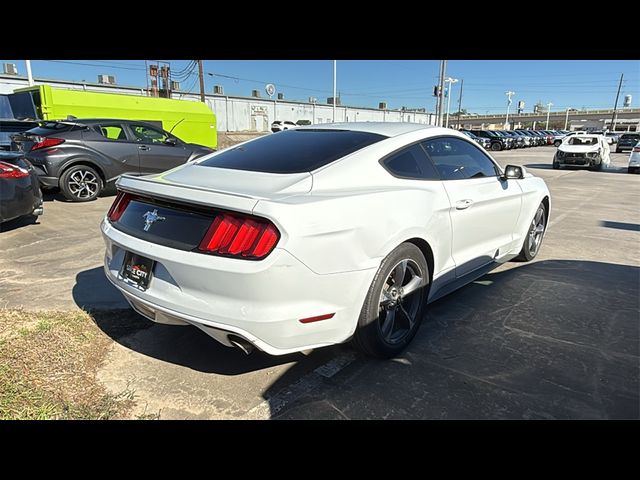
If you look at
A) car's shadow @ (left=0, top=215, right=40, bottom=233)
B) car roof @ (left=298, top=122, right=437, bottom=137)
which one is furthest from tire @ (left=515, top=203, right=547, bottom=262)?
car's shadow @ (left=0, top=215, right=40, bottom=233)

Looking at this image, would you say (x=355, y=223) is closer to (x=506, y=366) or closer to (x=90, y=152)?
(x=506, y=366)

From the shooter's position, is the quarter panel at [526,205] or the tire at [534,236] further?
the tire at [534,236]

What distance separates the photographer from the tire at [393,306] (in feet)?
8.58

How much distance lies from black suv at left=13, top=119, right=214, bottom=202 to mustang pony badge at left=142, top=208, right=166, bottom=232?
19.5ft

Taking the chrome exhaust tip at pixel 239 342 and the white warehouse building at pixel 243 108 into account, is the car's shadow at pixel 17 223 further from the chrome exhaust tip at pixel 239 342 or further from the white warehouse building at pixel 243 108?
the white warehouse building at pixel 243 108

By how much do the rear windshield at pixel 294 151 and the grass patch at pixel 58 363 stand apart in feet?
4.88

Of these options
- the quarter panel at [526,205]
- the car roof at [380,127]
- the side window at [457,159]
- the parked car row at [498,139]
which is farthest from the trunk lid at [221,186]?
the parked car row at [498,139]

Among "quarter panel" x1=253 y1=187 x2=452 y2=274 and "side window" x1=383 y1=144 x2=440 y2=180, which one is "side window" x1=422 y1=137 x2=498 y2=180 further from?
"quarter panel" x1=253 y1=187 x2=452 y2=274

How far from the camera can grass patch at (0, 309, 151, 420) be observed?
7.57 feet

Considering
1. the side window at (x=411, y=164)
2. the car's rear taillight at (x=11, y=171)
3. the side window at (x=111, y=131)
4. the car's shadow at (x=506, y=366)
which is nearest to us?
the car's shadow at (x=506, y=366)

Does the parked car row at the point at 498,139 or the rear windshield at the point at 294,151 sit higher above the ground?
the rear windshield at the point at 294,151

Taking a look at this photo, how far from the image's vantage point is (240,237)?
2.15m

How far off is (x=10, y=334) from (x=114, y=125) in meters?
6.98
